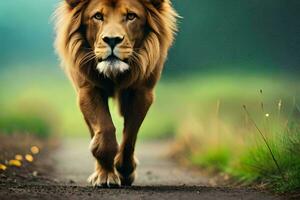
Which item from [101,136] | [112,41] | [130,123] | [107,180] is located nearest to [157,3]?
[112,41]

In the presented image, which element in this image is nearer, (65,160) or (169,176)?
(169,176)

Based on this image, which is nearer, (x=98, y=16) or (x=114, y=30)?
(x=114, y=30)

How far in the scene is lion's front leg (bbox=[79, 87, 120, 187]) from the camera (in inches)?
262

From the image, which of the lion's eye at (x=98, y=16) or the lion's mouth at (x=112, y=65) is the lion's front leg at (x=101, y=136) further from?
the lion's eye at (x=98, y=16)

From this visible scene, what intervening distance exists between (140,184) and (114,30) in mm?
2281

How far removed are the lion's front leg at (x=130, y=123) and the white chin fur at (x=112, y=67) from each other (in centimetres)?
49

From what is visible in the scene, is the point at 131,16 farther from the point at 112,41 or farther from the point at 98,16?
the point at 112,41

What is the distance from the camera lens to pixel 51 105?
16.0 metres

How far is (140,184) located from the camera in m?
8.47

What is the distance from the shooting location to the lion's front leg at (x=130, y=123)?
23.3 ft

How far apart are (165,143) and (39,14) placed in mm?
3552

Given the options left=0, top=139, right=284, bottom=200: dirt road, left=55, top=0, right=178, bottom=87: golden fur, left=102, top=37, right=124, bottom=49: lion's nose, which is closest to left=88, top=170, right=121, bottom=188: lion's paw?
left=0, top=139, right=284, bottom=200: dirt road

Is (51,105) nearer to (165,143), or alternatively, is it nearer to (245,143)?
(165,143)

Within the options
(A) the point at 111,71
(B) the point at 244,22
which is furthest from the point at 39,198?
(B) the point at 244,22
